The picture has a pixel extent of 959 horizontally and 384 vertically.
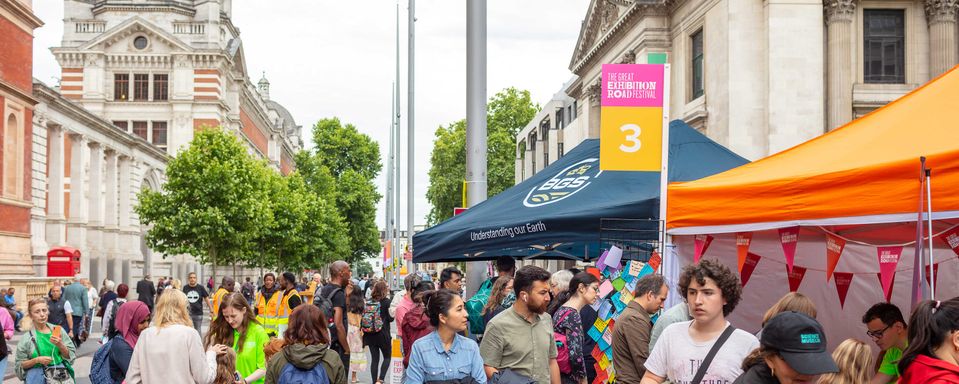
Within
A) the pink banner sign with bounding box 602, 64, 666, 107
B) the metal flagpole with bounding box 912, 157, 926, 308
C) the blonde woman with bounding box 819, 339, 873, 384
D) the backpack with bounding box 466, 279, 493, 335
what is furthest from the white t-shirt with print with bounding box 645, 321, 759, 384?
the backpack with bounding box 466, 279, 493, 335

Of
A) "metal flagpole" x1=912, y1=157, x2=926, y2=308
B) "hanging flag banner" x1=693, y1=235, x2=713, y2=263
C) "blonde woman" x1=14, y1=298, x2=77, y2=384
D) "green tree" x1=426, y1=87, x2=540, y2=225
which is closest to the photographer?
"metal flagpole" x1=912, y1=157, x2=926, y2=308

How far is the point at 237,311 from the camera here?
830 cm

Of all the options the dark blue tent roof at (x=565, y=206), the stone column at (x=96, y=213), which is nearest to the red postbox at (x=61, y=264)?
the stone column at (x=96, y=213)

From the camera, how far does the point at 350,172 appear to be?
9156 centimetres

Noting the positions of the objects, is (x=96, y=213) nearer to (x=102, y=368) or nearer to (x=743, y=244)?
(x=102, y=368)

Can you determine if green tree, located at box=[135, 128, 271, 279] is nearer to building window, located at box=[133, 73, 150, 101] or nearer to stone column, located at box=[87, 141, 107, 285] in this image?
stone column, located at box=[87, 141, 107, 285]

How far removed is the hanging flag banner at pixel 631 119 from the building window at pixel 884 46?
26339 mm

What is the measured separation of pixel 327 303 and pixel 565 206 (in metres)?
4.25

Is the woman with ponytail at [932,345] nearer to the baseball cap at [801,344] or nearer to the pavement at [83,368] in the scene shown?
the baseball cap at [801,344]

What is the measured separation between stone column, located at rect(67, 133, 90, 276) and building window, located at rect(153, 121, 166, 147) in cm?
2390

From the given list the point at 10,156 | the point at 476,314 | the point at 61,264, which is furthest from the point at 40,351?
the point at 61,264

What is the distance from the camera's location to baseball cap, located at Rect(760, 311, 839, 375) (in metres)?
4.08

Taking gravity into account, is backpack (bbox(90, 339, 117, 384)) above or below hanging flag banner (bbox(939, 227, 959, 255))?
below

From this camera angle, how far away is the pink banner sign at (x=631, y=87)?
9664 mm
